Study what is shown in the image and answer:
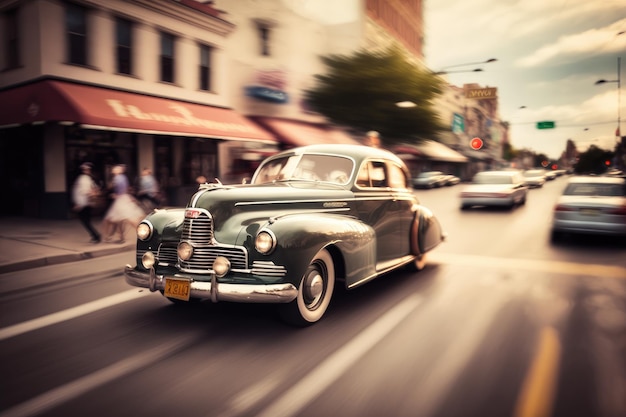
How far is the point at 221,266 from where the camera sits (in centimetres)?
408

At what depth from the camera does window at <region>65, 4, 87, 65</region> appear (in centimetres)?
1370

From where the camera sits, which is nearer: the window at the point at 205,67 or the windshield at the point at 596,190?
the windshield at the point at 596,190

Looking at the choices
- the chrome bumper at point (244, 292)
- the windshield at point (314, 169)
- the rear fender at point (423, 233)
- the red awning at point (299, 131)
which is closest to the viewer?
the chrome bumper at point (244, 292)

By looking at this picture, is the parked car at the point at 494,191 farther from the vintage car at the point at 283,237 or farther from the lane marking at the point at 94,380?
the lane marking at the point at 94,380

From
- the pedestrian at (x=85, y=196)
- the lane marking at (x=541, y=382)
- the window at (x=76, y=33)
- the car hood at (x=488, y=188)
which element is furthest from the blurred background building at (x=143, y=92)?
the lane marking at (x=541, y=382)

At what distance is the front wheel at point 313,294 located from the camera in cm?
428

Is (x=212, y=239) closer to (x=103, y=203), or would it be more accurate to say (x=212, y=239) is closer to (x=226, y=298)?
(x=226, y=298)

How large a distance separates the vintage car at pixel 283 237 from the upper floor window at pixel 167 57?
504 inches

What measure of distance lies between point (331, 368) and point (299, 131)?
64.7ft

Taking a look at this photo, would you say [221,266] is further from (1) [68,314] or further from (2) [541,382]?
(2) [541,382]

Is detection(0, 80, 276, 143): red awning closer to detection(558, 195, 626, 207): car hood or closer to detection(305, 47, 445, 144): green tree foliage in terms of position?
detection(558, 195, 626, 207): car hood

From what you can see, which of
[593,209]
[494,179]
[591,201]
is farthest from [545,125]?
[593,209]

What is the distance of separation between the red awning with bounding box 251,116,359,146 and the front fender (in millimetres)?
15492

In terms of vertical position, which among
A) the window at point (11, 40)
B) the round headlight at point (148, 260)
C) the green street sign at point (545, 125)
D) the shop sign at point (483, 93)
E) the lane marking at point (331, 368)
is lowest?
the lane marking at point (331, 368)
